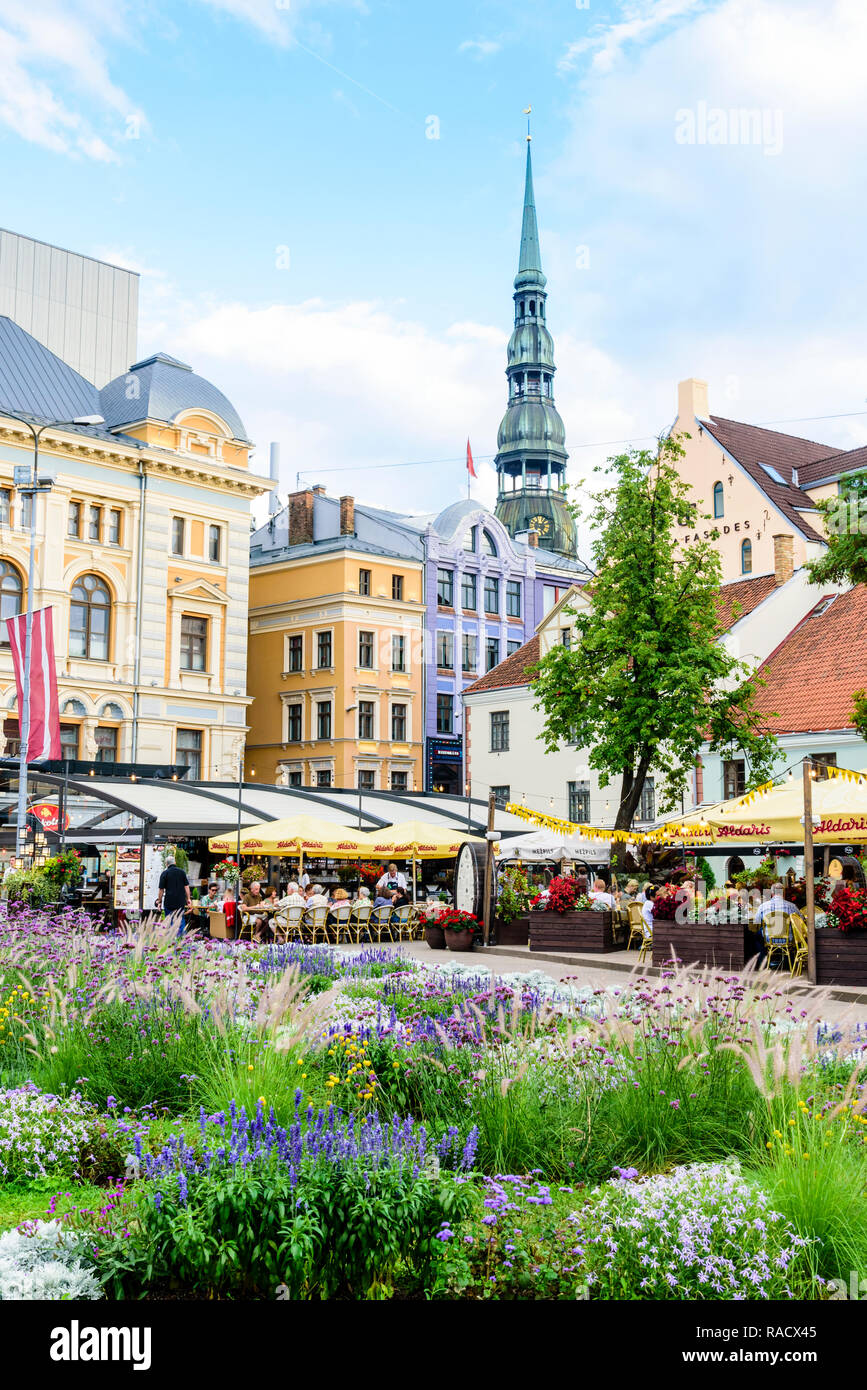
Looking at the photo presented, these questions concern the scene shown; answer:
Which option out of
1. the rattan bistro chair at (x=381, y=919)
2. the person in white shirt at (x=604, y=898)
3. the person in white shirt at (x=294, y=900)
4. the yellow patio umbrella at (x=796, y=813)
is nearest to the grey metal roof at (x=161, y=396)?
the rattan bistro chair at (x=381, y=919)

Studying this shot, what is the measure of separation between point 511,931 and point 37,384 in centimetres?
3482

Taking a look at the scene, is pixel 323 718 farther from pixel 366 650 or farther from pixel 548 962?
pixel 548 962

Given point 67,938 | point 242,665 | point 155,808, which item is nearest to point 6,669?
point 242,665

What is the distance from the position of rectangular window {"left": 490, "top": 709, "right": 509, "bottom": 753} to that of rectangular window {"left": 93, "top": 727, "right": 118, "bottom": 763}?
14293mm

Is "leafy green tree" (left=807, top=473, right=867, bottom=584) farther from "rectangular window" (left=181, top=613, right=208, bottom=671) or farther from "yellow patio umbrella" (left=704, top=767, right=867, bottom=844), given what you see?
"rectangular window" (left=181, top=613, right=208, bottom=671)

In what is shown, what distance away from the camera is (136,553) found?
2029 inches

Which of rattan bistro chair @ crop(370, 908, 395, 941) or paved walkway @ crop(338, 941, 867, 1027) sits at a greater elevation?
Result: rattan bistro chair @ crop(370, 908, 395, 941)

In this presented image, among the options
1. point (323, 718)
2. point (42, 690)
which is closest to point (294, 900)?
point (42, 690)

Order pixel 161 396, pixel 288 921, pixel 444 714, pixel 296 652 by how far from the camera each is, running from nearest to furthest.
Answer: pixel 288 921
pixel 161 396
pixel 296 652
pixel 444 714

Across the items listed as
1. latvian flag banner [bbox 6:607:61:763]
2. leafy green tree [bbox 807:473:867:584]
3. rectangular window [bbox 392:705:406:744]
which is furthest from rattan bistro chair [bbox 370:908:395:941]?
rectangular window [bbox 392:705:406:744]

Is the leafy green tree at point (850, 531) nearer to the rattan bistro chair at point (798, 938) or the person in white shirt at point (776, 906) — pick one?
the person in white shirt at point (776, 906)

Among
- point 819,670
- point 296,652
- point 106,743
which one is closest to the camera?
point 819,670

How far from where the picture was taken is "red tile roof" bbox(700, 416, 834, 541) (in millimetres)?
44344
